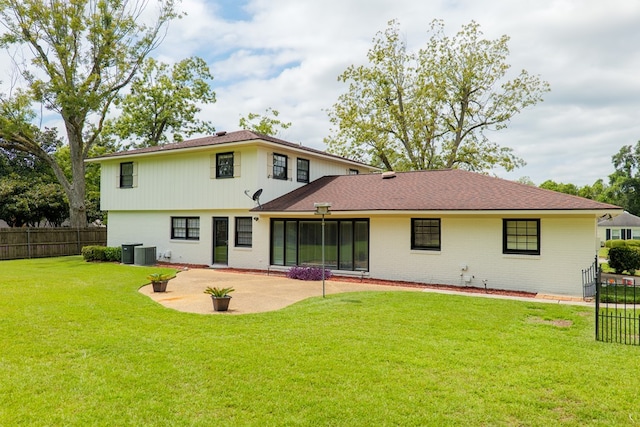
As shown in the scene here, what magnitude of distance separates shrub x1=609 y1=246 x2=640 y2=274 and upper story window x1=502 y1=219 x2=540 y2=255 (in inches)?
301

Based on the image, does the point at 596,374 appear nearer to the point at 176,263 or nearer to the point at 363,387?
the point at 363,387

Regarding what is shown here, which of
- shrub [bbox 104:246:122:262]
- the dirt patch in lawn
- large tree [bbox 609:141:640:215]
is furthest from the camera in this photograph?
large tree [bbox 609:141:640:215]

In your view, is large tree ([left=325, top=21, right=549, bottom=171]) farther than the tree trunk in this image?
Yes

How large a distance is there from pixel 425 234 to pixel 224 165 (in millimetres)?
9599

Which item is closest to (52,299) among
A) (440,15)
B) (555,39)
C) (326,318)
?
(326,318)

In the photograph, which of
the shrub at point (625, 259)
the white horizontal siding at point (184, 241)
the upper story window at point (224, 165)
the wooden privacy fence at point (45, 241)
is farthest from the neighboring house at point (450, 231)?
the wooden privacy fence at point (45, 241)

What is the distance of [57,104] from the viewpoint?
80.6 feet

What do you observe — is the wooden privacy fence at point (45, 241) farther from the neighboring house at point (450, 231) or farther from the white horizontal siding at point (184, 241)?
the neighboring house at point (450, 231)

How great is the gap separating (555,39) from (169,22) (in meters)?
24.9

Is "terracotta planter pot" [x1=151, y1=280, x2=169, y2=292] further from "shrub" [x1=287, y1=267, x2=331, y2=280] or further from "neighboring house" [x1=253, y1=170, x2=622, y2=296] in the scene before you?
"neighboring house" [x1=253, y1=170, x2=622, y2=296]

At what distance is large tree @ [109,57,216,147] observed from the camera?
115 ft

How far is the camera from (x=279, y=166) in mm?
19500

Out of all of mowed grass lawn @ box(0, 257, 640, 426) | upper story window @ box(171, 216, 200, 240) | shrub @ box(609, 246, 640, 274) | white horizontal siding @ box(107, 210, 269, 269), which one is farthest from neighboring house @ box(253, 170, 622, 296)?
shrub @ box(609, 246, 640, 274)

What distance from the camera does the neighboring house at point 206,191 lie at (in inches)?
722
